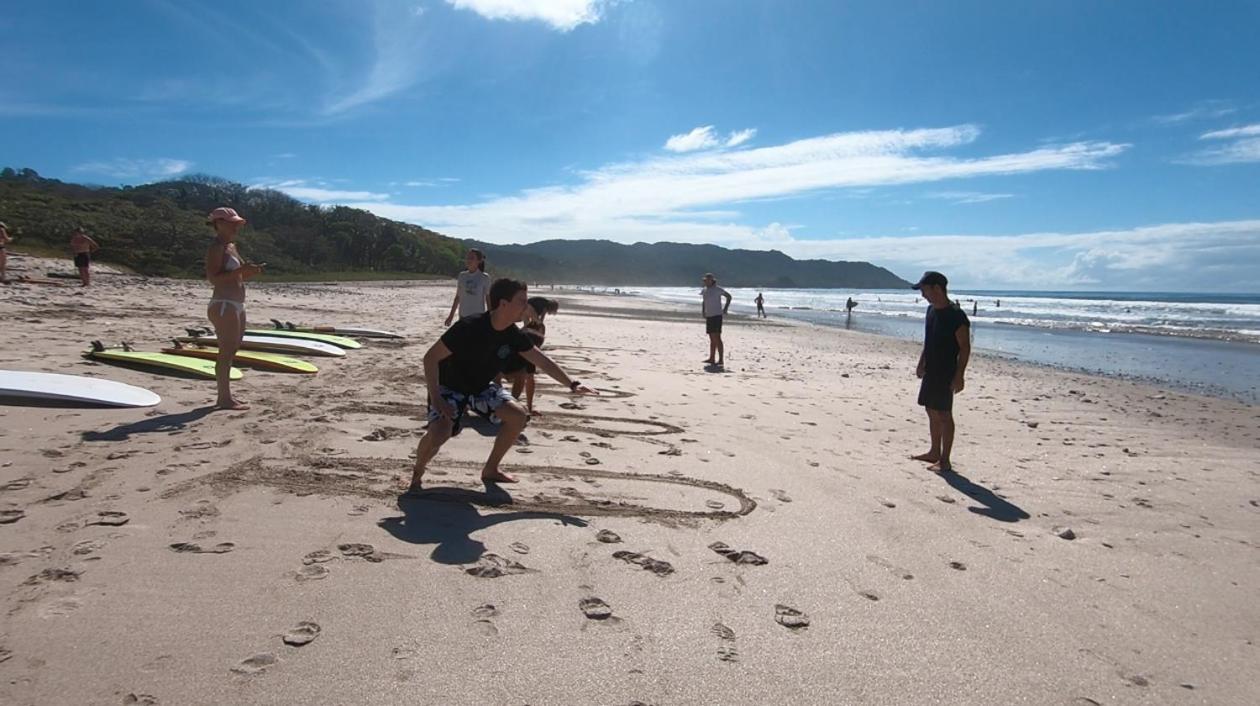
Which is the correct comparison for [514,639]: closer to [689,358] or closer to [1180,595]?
[1180,595]

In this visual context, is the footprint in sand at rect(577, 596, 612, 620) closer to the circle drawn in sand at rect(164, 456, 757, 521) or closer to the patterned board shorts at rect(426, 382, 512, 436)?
the circle drawn in sand at rect(164, 456, 757, 521)

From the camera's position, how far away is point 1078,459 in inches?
269

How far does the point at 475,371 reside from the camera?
4484 millimetres

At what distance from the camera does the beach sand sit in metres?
2.55

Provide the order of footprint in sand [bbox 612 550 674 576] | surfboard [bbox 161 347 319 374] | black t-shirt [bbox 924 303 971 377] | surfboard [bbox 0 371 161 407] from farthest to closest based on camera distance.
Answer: surfboard [bbox 161 347 319 374] < black t-shirt [bbox 924 303 971 377] < surfboard [bbox 0 371 161 407] < footprint in sand [bbox 612 550 674 576]

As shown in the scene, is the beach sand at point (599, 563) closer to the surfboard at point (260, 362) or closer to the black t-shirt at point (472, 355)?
the black t-shirt at point (472, 355)

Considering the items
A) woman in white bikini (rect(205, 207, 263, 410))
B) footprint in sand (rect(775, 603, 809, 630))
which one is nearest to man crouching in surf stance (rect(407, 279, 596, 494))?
footprint in sand (rect(775, 603, 809, 630))

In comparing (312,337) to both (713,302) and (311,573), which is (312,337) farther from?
(311,573)

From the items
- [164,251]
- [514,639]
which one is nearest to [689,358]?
[514,639]

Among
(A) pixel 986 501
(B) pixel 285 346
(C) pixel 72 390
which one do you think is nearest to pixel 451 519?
(A) pixel 986 501

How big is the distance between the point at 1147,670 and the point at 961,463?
3.65m

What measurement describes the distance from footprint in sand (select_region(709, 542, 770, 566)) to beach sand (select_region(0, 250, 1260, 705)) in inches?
1.0

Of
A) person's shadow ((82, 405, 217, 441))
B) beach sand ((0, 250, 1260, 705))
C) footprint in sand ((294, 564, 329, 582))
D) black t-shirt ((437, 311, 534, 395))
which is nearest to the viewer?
beach sand ((0, 250, 1260, 705))

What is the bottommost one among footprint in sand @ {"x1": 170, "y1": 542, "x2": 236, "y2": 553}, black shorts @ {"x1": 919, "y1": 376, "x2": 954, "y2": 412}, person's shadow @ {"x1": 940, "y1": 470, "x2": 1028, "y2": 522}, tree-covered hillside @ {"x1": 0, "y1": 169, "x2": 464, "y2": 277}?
person's shadow @ {"x1": 940, "y1": 470, "x2": 1028, "y2": 522}
